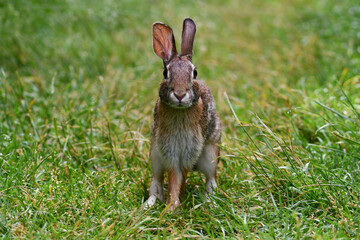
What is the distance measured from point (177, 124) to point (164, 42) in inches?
25.7

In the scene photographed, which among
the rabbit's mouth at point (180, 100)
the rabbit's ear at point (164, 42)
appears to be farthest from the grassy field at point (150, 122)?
the rabbit's ear at point (164, 42)

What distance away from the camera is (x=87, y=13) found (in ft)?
24.9

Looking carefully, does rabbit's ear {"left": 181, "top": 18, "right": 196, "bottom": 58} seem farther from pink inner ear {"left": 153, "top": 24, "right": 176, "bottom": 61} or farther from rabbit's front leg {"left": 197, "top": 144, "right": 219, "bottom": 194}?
rabbit's front leg {"left": 197, "top": 144, "right": 219, "bottom": 194}

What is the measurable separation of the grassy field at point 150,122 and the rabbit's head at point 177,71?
626 millimetres

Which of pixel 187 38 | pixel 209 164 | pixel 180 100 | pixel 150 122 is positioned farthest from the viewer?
pixel 150 122

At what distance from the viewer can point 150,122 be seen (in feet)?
18.1

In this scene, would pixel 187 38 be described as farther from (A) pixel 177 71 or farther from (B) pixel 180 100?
(B) pixel 180 100

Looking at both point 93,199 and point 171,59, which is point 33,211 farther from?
point 171,59

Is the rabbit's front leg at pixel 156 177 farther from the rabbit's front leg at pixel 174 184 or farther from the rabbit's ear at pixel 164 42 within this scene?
the rabbit's ear at pixel 164 42

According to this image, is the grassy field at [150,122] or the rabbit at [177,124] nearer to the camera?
the grassy field at [150,122]

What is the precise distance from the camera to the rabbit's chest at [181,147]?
4000mm

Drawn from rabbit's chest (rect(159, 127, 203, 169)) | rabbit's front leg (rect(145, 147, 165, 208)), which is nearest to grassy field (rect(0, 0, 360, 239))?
rabbit's front leg (rect(145, 147, 165, 208))

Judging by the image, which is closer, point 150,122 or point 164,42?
point 164,42

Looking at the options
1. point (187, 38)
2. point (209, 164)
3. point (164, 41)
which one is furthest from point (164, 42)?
point (209, 164)
